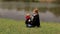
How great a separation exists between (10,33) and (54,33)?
6.01 feet

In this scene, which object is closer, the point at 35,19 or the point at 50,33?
the point at 50,33

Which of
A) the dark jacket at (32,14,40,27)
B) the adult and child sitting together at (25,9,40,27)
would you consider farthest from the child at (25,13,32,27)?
the dark jacket at (32,14,40,27)

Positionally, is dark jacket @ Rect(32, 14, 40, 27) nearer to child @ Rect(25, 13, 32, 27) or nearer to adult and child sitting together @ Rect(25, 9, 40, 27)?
adult and child sitting together @ Rect(25, 9, 40, 27)

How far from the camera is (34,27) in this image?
11406 mm

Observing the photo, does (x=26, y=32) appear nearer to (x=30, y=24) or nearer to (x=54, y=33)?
(x=54, y=33)

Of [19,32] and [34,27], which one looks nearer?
[19,32]

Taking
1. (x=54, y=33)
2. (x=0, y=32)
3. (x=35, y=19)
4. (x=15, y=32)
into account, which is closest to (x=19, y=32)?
(x=15, y=32)

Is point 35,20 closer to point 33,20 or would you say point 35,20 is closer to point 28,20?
point 33,20

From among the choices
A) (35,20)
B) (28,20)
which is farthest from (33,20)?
(28,20)

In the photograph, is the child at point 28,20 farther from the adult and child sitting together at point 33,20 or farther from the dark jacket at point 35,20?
the dark jacket at point 35,20

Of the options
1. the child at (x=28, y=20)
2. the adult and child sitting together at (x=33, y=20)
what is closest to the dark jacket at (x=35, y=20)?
the adult and child sitting together at (x=33, y=20)

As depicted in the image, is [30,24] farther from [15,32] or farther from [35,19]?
[15,32]

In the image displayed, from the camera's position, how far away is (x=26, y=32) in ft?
31.6

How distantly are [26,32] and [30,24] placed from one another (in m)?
1.96
